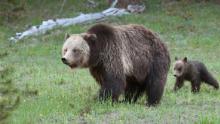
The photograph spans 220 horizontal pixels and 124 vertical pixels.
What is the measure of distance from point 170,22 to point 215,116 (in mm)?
21360

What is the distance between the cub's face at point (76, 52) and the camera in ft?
33.7

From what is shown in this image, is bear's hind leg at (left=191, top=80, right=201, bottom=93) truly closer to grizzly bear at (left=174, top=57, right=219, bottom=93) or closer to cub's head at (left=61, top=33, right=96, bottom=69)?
grizzly bear at (left=174, top=57, right=219, bottom=93)

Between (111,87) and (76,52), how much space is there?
863mm

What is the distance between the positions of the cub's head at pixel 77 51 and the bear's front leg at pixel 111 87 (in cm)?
48

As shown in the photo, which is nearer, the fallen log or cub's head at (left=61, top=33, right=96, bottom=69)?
cub's head at (left=61, top=33, right=96, bottom=69)

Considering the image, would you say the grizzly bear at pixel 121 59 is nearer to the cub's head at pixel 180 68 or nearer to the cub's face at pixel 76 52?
the cub's face at pixel 76 52

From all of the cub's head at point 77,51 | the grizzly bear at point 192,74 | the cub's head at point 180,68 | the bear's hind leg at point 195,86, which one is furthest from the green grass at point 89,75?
the cub's head at point 77,51

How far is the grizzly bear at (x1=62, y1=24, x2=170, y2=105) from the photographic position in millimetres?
10352

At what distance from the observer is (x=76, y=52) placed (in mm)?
10305

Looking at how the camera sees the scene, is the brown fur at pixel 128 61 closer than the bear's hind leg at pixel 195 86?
Yes

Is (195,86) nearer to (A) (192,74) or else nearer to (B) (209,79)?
(A) (192,74)

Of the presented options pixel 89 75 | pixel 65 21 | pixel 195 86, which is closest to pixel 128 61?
pixel 195 86

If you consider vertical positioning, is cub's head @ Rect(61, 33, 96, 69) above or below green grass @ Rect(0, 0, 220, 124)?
above

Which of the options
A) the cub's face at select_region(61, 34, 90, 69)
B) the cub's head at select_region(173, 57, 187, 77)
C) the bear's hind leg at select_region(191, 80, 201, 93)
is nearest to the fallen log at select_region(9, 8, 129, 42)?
the cub's head at select_region(173, 57, 187, 77)
